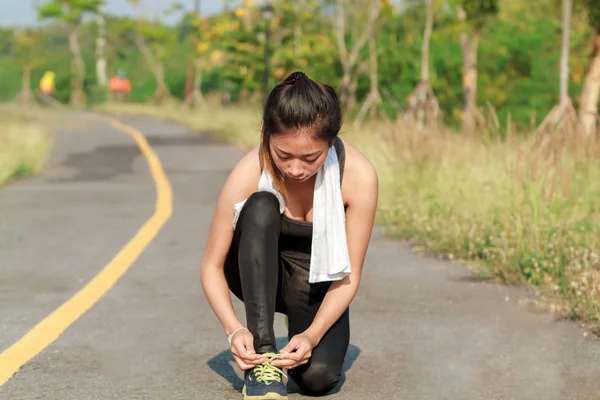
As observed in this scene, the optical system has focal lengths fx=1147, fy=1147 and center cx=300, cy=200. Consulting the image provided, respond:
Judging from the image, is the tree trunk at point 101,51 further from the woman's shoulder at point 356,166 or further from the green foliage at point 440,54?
the woman's shoulder at point 356,166

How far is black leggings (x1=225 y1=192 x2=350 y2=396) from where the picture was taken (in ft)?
15.6

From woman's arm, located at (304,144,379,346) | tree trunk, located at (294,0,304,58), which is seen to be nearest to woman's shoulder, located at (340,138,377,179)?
woman's arm, located at (304,144,379,346)

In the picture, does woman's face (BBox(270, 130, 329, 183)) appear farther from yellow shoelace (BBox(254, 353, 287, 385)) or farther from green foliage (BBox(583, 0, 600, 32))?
green foliage (BBox(583, 0, 600, 32))

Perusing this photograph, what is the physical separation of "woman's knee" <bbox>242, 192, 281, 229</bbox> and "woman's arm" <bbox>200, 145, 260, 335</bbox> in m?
0.07

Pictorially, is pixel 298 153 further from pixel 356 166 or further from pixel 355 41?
Result: pixel 355 41

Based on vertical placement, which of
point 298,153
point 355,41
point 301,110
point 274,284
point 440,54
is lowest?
point 440,54

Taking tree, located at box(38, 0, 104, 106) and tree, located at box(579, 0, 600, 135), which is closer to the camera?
tree, located at box(579, 0, 600, 135)

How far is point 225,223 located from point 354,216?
0.56 meters

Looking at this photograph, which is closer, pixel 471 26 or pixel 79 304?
pixel 79 304

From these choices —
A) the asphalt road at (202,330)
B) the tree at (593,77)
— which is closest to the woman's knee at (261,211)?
the asphalt road at (202,330)

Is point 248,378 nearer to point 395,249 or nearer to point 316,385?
point 316,385

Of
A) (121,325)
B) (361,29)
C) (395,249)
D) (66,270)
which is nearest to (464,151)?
(395,249)

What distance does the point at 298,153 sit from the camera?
4535 mm

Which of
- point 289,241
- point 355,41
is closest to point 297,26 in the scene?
point 355,41
